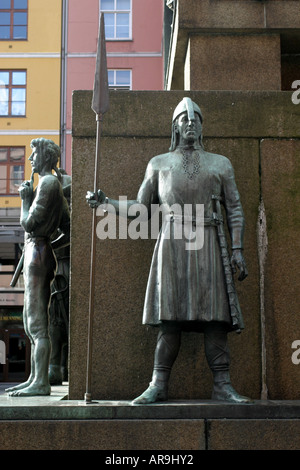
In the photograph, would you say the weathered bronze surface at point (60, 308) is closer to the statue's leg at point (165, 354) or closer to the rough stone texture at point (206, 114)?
the rough stone texture at point (206, 114)

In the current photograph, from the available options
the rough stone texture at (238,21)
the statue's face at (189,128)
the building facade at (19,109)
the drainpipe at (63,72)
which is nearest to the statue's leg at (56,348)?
the rough stone texture at (238,21)

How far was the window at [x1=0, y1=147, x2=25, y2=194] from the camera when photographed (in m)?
30.8

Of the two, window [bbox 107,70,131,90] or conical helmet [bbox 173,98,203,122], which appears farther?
window [bbox 107,70,131,90]

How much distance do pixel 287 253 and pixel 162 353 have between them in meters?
1.43

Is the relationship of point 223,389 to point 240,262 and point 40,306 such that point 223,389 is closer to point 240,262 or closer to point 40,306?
point 240,262

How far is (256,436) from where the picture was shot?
5488 mm

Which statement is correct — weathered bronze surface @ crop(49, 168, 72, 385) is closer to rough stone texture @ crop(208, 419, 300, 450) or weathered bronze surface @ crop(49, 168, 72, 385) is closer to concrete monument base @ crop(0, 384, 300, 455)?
concrete monument base @ crop(0, 384, 300, 455)

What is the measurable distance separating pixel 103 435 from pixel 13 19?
2949cm

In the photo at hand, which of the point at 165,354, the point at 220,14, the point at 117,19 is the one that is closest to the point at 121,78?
the point at 117,19

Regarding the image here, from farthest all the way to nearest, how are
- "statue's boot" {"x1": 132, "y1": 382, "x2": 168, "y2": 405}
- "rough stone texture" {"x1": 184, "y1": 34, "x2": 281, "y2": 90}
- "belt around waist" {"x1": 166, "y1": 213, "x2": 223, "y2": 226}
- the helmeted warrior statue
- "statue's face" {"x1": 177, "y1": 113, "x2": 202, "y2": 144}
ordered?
"rough stone texture" {"x1": 184, "y1": 34, "x2": 281, "y2": 90}
"statue's face" {"x1": 177, "y1": 113, "x2": 202, "y2": 144}
"belt around waist" {"x1": 166, "y1": 213, "x2": 223, "y2": 226}
the helmeted warrior statue
"statue's boot" {"x1": 132, "y1": 382, "x2": 168, "y2": 405}

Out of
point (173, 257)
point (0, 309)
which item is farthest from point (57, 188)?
point (0, 309)

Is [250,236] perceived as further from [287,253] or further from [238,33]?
[238,33]

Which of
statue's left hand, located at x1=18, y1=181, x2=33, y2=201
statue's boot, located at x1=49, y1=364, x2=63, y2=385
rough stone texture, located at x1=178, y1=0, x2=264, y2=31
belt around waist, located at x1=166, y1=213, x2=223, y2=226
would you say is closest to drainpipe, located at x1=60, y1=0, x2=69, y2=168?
statue's boot, located at x1=49, y1=364, x2=63, y2=385

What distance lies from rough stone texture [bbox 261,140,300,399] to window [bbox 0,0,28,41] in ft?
89.3
